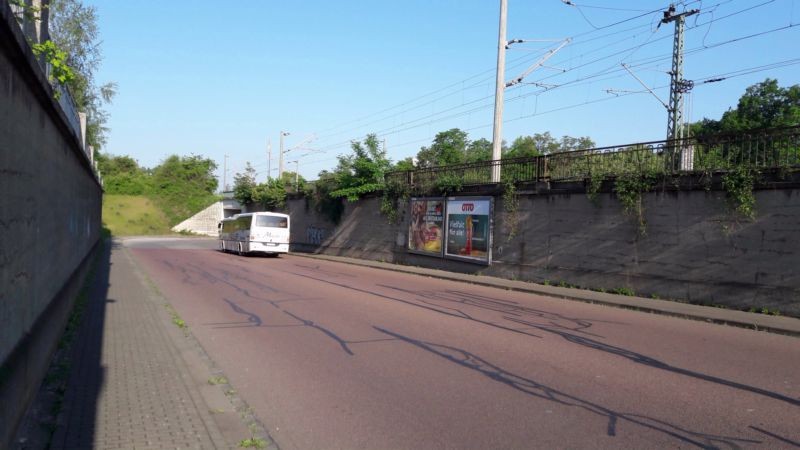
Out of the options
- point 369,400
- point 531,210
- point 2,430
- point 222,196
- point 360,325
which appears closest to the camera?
point 2,430

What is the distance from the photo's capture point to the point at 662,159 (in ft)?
51.3

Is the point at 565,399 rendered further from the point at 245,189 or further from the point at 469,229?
the point at 245,189

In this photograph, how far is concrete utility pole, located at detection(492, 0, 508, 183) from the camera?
71.9ft

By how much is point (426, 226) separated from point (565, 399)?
1954 cm

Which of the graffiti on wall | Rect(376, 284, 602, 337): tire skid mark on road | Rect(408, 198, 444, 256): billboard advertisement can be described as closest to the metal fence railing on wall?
Rect(408, 198, 444, 256): billboard advertisement

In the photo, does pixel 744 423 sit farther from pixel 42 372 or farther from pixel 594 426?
pixel 42 372

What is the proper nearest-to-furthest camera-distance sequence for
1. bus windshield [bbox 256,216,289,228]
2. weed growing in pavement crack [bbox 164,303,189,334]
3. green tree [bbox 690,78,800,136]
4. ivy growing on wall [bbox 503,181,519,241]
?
weed growing in pavement crack [bbox 164,303,189,334], ivy growing on wall [bbox 503,181,519,241], bus windshield [bbox 256,216,289,228], green tree [bbox 690,78,800,136]

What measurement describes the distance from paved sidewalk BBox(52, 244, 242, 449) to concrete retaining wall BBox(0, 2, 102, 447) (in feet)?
1.49

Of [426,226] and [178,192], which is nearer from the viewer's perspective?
[426,226]

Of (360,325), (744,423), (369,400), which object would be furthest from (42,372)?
(744,423)

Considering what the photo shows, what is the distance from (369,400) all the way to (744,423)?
11.6 feet

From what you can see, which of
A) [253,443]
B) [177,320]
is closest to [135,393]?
[253,443]

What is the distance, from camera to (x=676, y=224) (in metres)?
15.2

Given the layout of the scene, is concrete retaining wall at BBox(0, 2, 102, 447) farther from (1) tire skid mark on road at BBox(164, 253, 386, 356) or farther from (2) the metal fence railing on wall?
(2) the metal fence railing on wall
